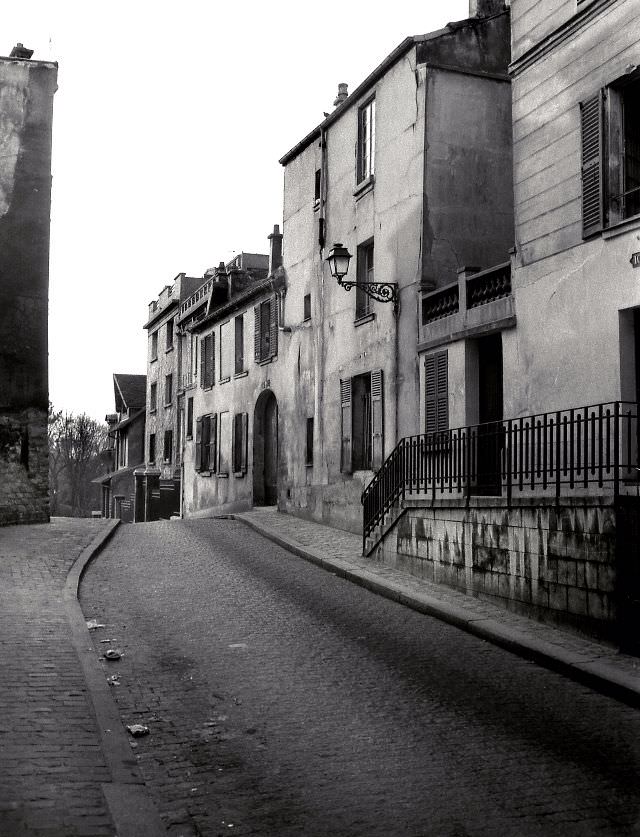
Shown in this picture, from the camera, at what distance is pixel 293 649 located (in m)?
9.02

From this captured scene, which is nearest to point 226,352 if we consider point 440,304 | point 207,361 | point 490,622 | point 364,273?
point 207,361

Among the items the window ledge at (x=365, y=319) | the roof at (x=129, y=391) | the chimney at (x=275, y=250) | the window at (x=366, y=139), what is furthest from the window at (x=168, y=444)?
the window at (x=366, y=139)

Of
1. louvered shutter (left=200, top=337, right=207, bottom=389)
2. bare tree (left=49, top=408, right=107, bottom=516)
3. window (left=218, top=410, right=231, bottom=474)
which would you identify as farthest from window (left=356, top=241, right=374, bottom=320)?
bare tree (left=49, top=408, right=107, bottom=516)

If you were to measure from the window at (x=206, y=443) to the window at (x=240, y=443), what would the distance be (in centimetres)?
199

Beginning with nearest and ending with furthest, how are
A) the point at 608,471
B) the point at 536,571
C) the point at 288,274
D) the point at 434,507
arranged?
the point at 608,471 < the point at 536,571 < the point at 434,507 < the point at 288,274

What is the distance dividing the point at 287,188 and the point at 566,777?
20675 mm

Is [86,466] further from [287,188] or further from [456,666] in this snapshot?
[456,666]

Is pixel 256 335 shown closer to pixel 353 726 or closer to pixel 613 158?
pixel 613 158

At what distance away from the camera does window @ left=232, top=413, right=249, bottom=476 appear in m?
27.7

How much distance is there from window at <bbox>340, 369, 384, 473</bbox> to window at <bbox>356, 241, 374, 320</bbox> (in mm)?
1441

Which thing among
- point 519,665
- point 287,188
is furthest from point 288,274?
point 519,665

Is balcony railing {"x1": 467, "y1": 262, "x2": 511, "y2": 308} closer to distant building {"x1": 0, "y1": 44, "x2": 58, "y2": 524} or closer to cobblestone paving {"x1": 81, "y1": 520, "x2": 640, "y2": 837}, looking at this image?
cobblestone paving {"x1": 81, "y1": 520, "x2": 640, "y2": 837}

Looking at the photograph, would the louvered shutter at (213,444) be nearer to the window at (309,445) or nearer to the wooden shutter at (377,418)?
the window at (309,445)

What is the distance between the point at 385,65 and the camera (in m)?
18.6
